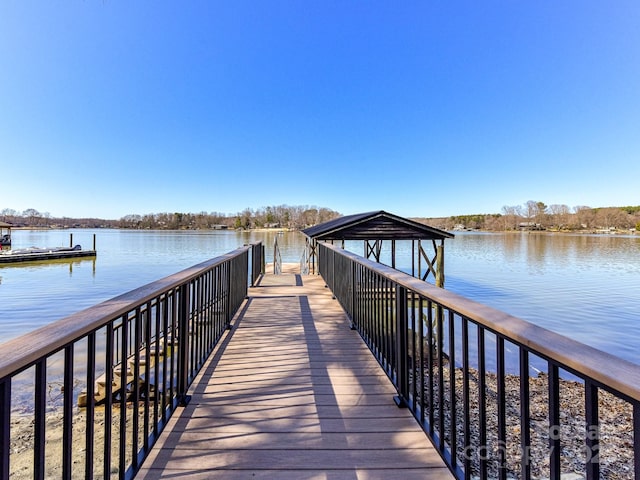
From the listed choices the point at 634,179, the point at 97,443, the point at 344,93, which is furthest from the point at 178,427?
the point at 634,179

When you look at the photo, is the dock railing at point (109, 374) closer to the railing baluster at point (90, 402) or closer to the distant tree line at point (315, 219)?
the railing baluster at point (90, 402)

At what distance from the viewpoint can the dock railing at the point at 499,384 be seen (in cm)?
70

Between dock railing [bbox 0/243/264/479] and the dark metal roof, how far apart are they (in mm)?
4570

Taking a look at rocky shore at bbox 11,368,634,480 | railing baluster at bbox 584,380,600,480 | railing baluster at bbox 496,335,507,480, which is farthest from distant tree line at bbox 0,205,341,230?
railing baluster at bbox 584,380,600,480

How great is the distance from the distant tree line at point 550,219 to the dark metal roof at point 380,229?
186 feet

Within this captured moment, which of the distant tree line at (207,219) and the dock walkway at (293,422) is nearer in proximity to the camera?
the dock walkway at (293,422)

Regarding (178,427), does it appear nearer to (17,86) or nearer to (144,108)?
(17,86)

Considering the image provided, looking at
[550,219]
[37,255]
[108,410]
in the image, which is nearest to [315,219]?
[550,219]

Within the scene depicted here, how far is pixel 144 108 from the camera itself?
62.3ft

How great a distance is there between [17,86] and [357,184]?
3099cm

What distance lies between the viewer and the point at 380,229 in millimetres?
9883

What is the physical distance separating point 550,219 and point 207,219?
87.5m

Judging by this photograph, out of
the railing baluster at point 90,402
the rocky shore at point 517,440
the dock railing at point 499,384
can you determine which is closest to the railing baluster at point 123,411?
the railing baluster at point 90,402

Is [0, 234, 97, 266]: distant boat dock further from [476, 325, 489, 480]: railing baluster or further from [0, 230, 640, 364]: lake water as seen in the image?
[476, 325, 489, 480]: railing baluster
